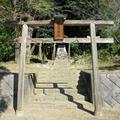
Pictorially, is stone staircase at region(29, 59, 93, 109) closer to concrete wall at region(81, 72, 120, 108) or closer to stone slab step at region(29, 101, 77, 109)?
stone slab step at region(29, 101, 77, 109)

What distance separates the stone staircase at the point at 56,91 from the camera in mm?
9500

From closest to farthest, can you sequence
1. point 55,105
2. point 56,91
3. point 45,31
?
point 55,105 < point 56,91 < point 45,31

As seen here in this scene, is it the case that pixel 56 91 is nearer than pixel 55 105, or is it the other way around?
pixel 55 105

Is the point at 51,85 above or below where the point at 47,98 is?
above

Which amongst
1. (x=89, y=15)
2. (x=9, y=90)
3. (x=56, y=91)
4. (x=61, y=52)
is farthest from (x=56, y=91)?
(x=89, y=15)

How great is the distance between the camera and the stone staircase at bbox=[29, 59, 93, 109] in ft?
31.2

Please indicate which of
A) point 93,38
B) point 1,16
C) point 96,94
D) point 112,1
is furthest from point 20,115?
point 112,1

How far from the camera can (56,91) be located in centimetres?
1048

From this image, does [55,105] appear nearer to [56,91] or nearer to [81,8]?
[56,91]

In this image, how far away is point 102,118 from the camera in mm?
8500

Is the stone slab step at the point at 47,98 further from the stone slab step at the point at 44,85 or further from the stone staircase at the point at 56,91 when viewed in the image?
the stone slab step at the point at 44,85

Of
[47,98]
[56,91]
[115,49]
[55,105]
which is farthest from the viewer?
[115,49]

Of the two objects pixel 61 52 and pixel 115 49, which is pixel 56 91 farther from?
pixel 115 49

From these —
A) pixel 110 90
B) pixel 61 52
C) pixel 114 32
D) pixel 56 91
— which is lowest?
pixel 56 91
